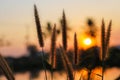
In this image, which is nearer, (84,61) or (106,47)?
(106,47)

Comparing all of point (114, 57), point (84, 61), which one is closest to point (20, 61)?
point (114, 57)

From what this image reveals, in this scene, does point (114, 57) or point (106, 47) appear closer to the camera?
point (106, 47)

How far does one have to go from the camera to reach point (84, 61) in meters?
6.71

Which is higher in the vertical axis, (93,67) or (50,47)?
(50,47)

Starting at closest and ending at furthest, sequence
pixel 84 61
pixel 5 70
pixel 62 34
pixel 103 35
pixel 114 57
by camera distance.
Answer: pixel 5 70, pixel 103 35, pixel 62 34, pixel 84 61, pixel 114 57

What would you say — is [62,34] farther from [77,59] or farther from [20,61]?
[20,61]

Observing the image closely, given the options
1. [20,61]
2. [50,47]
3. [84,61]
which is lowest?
[20,61]

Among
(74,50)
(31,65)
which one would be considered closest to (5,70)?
(74,50)

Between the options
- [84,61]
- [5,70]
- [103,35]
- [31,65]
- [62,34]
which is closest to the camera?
[5,70]

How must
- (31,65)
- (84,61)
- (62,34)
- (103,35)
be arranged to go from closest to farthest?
(103,35)
(62,34)
(84,61)
(31,65)

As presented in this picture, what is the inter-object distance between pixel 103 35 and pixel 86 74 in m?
0.84

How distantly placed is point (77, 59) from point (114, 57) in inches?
3822

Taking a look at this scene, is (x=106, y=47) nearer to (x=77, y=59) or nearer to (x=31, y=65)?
(x=77, y=59)

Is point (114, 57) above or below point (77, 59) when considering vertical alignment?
below
